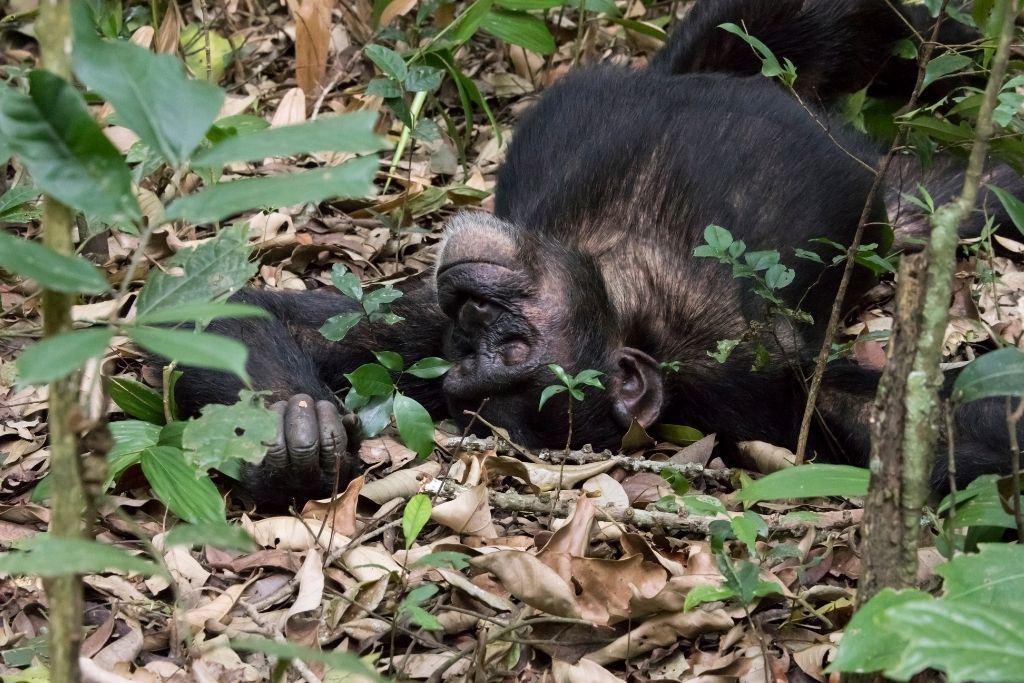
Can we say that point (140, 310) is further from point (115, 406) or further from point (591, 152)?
point (591, 152)

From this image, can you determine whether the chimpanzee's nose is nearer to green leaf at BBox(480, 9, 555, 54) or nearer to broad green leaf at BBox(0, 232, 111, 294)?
green leaf at BBox(480, 9, 555, 54)

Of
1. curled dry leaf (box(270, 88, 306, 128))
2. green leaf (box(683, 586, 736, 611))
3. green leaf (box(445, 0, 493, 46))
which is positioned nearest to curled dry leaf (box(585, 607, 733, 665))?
green leaf (box(683, 586, 736, 611))

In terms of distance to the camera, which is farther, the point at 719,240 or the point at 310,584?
the point at 719,240

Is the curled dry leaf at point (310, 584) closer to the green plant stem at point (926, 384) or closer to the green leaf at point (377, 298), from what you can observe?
the green leaf at point (377, 298)

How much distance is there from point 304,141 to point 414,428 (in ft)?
6.93

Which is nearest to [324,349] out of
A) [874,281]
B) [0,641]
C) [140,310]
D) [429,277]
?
[429,277]

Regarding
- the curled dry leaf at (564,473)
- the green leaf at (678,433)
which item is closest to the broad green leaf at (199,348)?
the curled dry leaf at (564,473)

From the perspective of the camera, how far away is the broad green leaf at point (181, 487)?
2920mm

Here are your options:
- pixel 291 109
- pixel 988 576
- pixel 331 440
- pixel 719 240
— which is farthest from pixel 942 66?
pixel 291 109

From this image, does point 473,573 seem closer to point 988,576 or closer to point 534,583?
point 534,583

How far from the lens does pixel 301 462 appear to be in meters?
3.38

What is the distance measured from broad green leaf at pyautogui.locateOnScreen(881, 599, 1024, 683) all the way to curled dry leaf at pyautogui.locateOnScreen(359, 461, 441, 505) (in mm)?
2004

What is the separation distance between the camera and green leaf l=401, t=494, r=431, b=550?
2.75 m

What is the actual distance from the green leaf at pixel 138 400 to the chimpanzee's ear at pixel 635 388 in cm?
146
